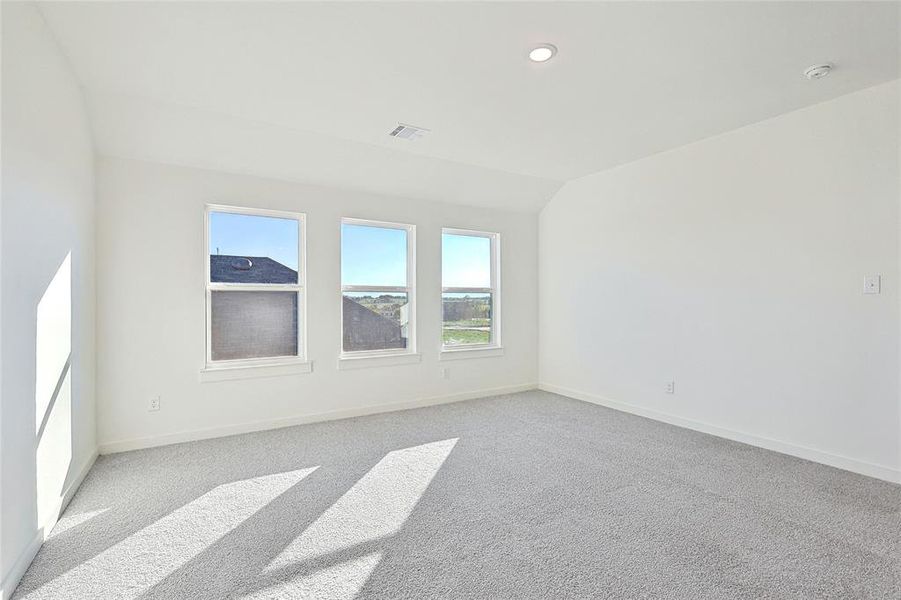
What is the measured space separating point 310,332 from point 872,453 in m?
4.42

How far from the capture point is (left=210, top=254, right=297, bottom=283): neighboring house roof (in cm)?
392

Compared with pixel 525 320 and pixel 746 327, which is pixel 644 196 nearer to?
pixel 746 327

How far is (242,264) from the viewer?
4.02 m

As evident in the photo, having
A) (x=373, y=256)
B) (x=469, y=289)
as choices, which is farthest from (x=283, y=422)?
(x=469, y=289)

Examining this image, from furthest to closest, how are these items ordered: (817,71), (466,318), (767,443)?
1. (466,318)
2. (767,443)
3. (817,71)

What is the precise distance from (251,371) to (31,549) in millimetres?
2040

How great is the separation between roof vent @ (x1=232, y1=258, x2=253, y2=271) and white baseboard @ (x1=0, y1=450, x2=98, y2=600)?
1869 millimetres

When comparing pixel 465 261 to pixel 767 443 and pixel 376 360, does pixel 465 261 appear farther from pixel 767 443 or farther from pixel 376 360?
pixel 767 443

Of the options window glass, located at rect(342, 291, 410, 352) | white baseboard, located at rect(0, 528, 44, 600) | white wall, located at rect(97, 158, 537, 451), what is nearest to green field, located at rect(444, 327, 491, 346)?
white wall, located at rect(97, 158, 537, 451)

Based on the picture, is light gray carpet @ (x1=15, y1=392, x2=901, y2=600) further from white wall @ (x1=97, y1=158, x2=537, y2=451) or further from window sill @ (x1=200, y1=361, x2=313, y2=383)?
window sill @ (x1=200, y1=361, x2=313, y2=383)

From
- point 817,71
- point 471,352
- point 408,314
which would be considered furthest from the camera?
point 471,352

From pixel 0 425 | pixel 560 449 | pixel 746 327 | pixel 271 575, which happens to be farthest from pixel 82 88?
pixel 746 327

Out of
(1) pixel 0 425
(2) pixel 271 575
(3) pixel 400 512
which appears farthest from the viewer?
(3) pixel 400 512

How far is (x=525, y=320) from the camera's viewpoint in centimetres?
567
